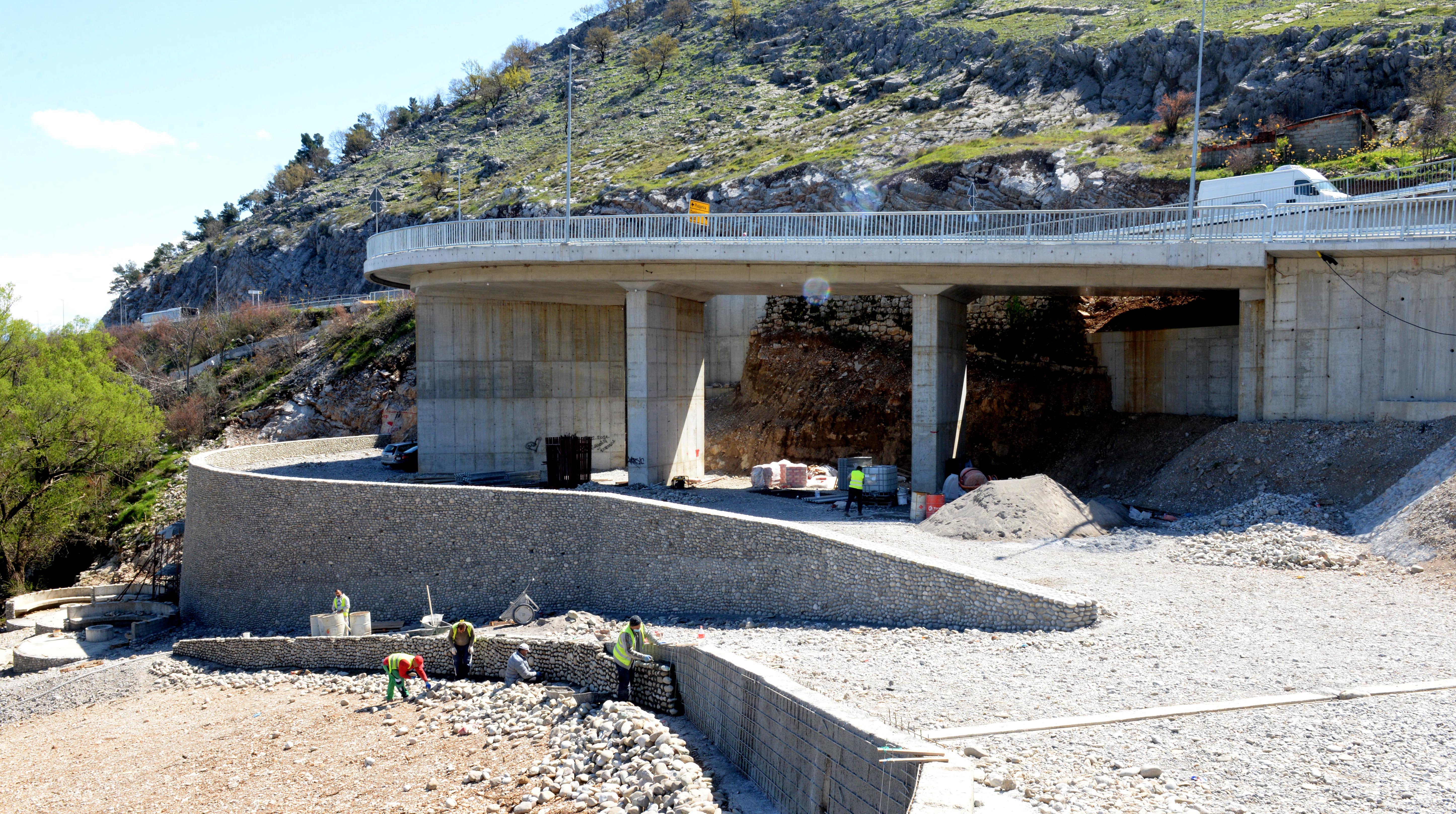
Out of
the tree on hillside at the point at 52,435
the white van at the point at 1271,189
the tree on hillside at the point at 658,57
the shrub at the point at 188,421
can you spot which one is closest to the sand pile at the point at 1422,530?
the white van at the point at 1271,189

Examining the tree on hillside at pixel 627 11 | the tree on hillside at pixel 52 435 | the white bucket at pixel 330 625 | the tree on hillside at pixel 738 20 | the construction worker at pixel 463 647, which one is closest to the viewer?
the construction worker at pixel 463 647

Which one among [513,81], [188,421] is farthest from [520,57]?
[188,421]

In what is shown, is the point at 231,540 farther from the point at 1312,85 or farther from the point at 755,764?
the point at 1312,85

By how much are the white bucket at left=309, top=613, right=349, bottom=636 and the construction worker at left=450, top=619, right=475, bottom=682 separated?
4.72 meters

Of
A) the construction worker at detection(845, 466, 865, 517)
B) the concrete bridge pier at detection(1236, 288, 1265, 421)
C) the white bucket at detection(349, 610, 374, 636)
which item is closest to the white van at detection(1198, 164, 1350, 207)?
the concrete bridge pier at detection(1236, 288, 1265, 421)

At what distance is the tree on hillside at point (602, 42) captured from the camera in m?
93.0

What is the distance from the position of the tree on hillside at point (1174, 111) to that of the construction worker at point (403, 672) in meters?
42.6

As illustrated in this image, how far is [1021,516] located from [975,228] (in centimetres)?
916

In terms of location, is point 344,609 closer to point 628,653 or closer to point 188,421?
point 628,653

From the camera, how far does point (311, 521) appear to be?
78.3 feet

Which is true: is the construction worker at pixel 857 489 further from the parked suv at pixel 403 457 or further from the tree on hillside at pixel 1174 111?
the tree on hillside at pixel 1174 111

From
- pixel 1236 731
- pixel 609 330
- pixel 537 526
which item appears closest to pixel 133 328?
Result: pixel 609 330

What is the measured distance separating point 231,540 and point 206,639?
3.59 m

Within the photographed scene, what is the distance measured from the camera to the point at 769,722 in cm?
968
